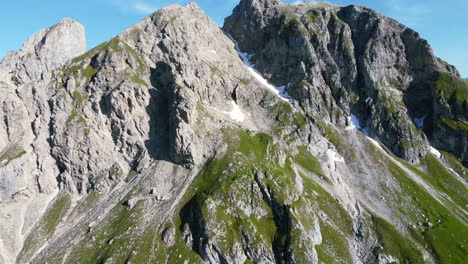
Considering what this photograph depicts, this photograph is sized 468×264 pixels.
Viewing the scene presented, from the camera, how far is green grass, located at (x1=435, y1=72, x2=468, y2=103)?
154m

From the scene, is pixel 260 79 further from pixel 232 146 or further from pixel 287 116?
pixel 232 146

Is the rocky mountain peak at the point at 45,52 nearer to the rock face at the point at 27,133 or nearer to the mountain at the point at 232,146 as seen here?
the rock face at the point at 27,133

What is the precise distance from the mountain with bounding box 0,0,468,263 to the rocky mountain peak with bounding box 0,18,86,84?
0.75 m

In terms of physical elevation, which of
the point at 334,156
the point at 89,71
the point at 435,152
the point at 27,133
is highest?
the point at 435,152

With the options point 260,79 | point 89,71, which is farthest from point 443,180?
point 89,71

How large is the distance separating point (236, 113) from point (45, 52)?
92.7m

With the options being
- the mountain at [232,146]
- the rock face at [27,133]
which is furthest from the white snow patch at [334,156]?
the rock face at [27,133]

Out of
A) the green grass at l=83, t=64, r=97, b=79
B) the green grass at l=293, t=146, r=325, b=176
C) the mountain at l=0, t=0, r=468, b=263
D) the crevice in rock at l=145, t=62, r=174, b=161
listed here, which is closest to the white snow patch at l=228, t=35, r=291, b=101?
the mountain at l=0, t=0, r=468, b=263

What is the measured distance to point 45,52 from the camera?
14175 centimetres

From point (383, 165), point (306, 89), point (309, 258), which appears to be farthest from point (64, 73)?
point (383, 165)

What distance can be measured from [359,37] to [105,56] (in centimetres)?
14010

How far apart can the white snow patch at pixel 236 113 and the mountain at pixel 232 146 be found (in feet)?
3.69

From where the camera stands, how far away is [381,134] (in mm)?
145625

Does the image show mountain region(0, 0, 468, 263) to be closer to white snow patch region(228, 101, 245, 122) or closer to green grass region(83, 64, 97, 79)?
green grass region(83, 64, 97, 79)
